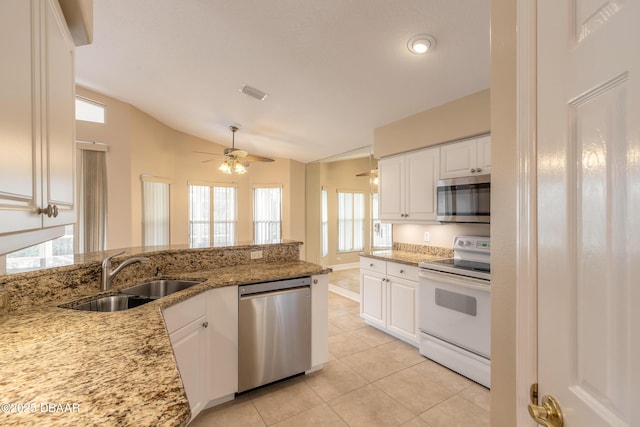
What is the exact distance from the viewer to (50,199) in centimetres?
101

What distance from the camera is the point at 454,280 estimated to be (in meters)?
2.41

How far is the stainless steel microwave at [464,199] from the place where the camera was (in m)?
2.37

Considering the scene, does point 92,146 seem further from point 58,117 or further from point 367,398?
point 367,398

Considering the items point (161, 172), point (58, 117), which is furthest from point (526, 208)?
point (161, 172)

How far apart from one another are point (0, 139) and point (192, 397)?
1798 mm

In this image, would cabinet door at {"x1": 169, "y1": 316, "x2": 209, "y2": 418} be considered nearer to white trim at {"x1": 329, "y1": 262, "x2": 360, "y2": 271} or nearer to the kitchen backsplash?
the kitchen backsplash

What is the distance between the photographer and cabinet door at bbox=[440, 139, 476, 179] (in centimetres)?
268

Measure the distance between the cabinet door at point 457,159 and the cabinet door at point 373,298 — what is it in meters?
1.41

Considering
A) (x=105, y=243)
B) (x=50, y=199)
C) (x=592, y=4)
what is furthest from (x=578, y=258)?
(x=105, y=243)

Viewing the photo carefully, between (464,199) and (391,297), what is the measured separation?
54.3 inches

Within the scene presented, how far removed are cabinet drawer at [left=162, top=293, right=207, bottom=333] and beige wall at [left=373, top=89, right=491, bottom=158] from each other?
278 cm

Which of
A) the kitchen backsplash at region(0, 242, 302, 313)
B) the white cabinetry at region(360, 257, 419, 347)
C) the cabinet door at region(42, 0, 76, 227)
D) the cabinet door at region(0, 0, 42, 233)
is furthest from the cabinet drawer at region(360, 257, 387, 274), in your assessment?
the cabinet door at region(0, 0, 42, 233)

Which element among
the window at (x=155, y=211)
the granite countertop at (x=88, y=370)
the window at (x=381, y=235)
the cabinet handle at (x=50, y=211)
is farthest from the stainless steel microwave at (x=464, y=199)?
the window at (x=155, y=211)

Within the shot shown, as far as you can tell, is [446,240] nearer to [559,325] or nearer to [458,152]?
[458,152]
